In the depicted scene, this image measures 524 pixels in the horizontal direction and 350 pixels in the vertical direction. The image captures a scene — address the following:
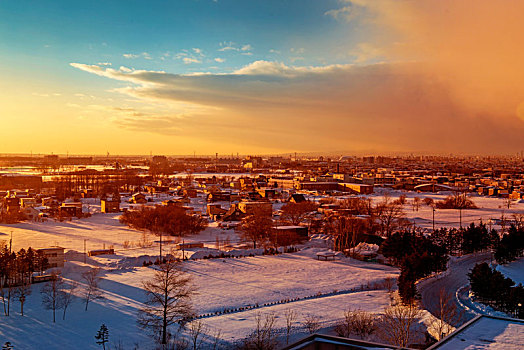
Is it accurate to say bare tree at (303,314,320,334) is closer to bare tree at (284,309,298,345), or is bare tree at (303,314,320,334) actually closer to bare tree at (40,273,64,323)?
bare tree at (284,309,298,345)

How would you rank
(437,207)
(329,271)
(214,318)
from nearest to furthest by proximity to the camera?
(214,318), (329,271), (437,207)

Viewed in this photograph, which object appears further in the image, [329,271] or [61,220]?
[61,220]

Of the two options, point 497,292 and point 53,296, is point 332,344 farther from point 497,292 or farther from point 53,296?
point 53,296

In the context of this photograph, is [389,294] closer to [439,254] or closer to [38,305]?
[439,254]

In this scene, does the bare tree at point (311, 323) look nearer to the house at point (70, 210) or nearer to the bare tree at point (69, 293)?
the bare tree at point (69, 293)

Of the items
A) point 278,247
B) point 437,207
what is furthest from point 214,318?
point 437,207

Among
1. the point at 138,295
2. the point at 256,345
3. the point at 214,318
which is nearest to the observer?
the point at 256,345

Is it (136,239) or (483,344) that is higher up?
(483,344)

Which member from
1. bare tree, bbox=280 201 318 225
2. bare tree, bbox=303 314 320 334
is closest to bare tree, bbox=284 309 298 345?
bare tree, bbox=303 314 320 334
